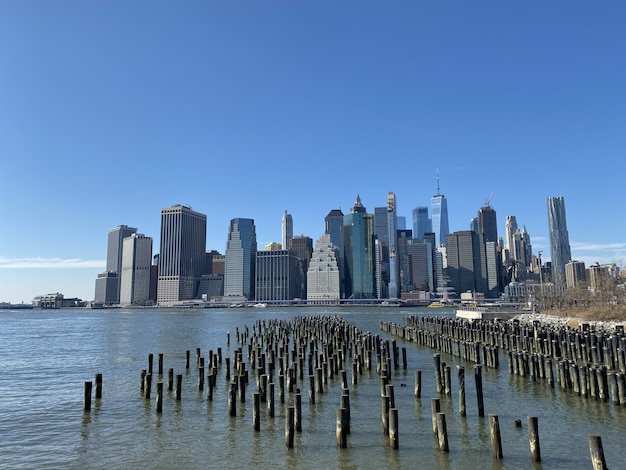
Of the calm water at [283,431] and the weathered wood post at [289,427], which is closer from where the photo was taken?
the calm water at [283,431]

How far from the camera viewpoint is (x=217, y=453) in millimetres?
19234

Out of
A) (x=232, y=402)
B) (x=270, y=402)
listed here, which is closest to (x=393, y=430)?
(x=270, y=402)

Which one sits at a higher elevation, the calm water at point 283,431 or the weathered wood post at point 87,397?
the weathered wood post at point 87,397

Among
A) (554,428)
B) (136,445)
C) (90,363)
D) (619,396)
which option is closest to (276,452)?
(136,445)

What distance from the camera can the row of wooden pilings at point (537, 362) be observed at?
1780cm

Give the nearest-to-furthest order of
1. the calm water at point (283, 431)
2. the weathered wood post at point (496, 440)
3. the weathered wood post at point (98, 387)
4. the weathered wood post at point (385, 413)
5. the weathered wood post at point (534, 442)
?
the weathered wood post at point (534, 442) < the weathered wood post at point (496, 440) < the calm water at point (283, 431) < the weathered wood post at point (385, 413) < the weathered wood post at point (98, 387)

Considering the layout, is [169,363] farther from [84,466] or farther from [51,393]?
[84,466]

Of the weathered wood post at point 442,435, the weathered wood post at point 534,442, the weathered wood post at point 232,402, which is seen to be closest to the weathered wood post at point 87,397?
the weathered wood post at point 232,402

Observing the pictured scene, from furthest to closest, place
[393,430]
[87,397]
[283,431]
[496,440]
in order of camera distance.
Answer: [87,397] < [283,431] < [393,430] < [496,440]

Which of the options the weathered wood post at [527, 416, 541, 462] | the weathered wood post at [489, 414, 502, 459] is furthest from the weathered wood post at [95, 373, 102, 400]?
the weathered wood post at [527, 416, 541, 462]

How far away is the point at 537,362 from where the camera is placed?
33281 mm

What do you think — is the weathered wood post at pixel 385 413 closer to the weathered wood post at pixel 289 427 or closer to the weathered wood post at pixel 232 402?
the weathered wood post at pixel 289 427

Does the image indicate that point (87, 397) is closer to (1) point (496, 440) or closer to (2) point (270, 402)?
(2) point (270, 402)

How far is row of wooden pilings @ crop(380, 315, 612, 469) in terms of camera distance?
701 inches
